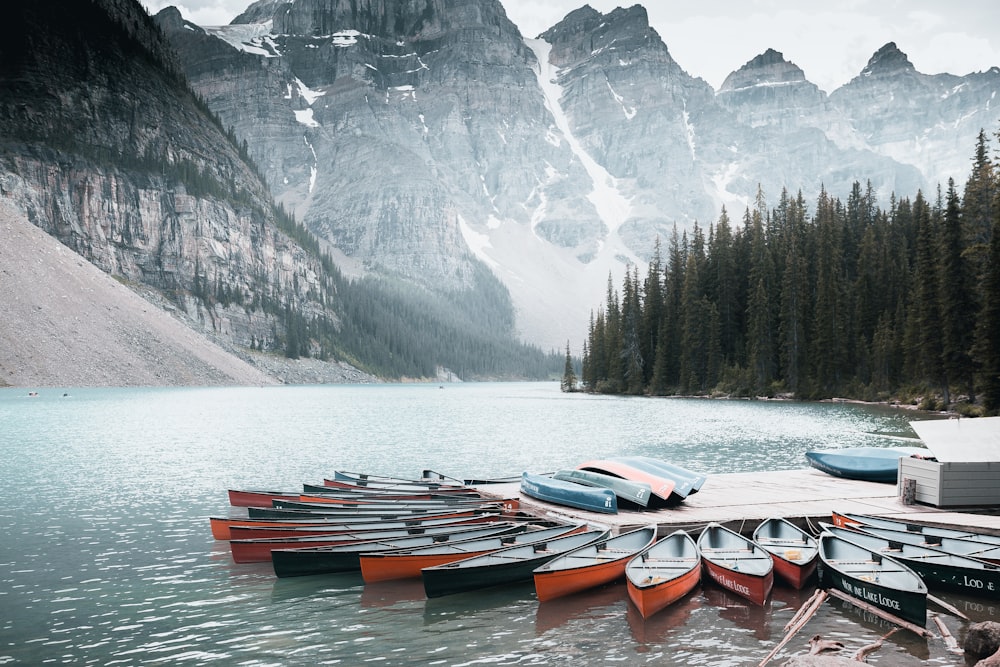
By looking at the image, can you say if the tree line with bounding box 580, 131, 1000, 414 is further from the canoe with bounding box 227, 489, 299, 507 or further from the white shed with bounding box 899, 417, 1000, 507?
the canoe with bounding box 227, 489, 299, 507

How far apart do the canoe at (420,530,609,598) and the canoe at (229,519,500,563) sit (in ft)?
7.99

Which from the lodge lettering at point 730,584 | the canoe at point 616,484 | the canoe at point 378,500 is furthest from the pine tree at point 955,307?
the lodge lettering at point 730,584

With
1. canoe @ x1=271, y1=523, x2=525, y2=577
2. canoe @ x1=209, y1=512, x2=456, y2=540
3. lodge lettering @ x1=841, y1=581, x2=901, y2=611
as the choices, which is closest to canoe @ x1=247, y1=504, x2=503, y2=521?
canoe @ x1=209, y1=512, x2=456, y2=540

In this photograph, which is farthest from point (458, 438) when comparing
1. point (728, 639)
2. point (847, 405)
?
point (847, 405)

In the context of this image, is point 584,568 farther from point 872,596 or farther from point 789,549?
point 872,596

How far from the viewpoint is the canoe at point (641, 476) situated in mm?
22156

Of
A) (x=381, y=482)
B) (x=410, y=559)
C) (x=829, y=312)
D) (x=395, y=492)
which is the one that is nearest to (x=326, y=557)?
(x=410, y=559)

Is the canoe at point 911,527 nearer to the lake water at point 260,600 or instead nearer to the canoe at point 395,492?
the lake water at point 260,600

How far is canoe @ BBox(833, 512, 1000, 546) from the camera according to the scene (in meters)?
17.6

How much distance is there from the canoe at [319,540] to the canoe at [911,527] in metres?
10.5

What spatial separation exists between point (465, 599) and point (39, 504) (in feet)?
70.6

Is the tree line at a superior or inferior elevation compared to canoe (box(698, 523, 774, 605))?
superior

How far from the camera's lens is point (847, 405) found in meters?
89.5

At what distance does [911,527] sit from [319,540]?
1600 centimetres
